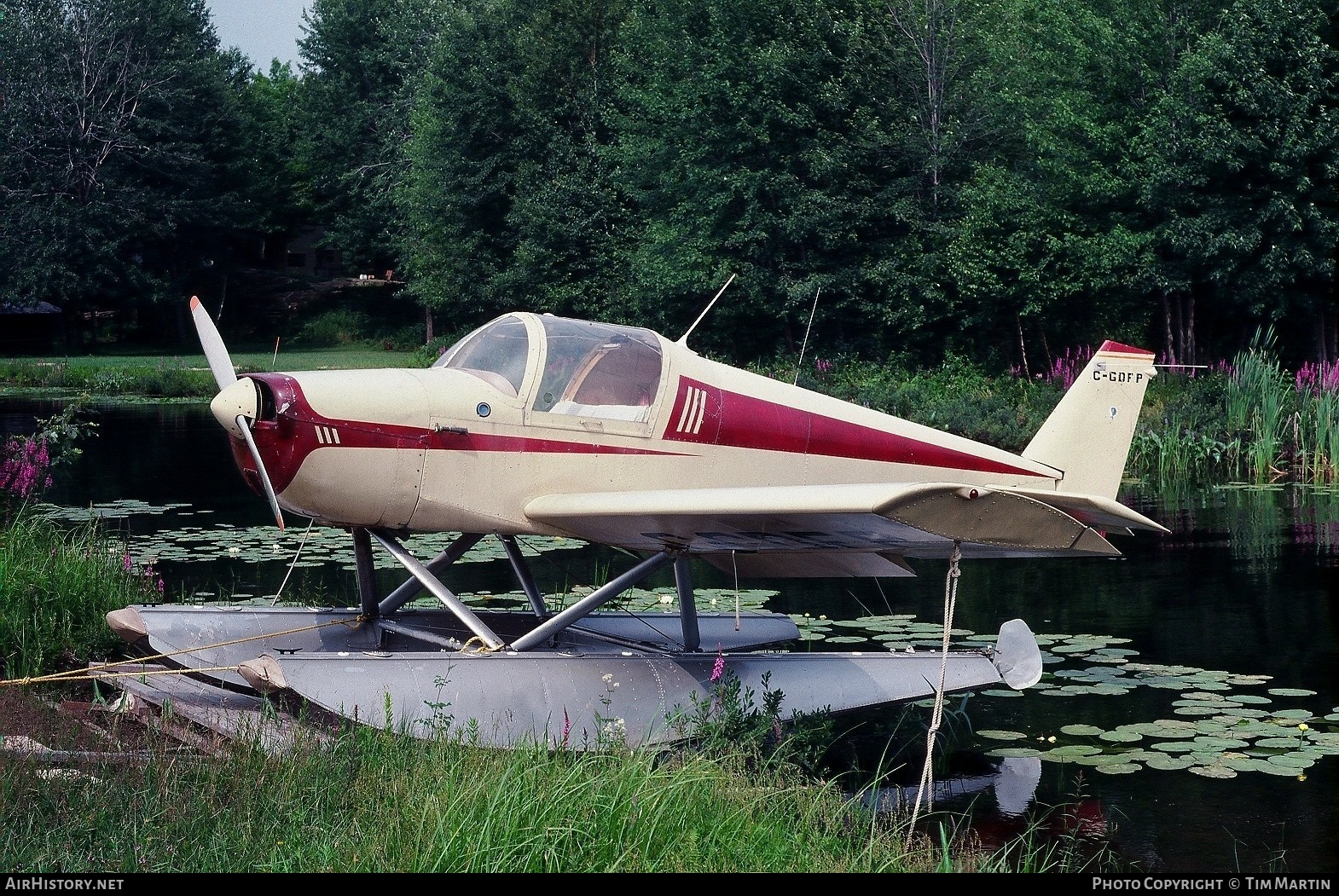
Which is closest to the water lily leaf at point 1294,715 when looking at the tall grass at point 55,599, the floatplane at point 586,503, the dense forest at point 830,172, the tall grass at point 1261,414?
the floatplane at point 586,503

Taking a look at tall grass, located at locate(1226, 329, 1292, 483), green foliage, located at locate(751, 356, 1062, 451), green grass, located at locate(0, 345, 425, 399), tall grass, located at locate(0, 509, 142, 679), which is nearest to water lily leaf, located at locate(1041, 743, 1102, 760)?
tall grass, located at locate(0, 509, 142, 679)

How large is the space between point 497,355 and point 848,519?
223 centimetres

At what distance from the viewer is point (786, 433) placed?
754 cm

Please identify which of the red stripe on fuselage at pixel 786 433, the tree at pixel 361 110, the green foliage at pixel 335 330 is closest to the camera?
the red stripe on fuselage at pixel 786 433

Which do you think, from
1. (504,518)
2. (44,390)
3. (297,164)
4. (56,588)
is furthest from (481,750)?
(297,164)

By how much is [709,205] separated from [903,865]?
26859 millimetres

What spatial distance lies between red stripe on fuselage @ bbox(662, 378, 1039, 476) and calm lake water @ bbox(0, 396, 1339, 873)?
4.87ft

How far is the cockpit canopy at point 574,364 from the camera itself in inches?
280

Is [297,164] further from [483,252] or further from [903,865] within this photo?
[903,865]

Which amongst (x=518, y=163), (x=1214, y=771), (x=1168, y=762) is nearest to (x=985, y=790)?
(x=1168, y=762)

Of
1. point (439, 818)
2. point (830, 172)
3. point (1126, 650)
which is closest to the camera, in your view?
point (439, 818)

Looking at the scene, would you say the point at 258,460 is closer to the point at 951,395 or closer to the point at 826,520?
the point at 826,520

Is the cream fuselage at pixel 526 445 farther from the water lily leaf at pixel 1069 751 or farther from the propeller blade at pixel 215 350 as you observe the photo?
the water lily leaf at pixel 1069 751

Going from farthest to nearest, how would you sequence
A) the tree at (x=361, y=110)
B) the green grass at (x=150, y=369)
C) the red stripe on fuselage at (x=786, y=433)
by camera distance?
the tree at (x=361, y=110), the green grass at (x=150, y=369), the red stripe on fuselage at (x=786, y=433)
